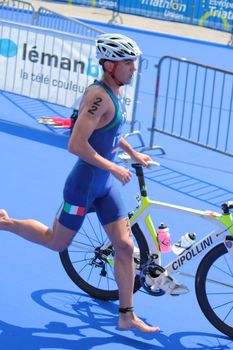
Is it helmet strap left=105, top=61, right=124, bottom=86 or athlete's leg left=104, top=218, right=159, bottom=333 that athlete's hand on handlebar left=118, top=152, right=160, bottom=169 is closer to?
athlete's leg left=104, top=218, right=159, bottom=333

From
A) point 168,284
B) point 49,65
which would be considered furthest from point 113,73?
point 49,65

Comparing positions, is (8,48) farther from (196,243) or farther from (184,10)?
(184,10)

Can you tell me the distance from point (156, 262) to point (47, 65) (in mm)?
6066

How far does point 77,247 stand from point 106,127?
187 cm

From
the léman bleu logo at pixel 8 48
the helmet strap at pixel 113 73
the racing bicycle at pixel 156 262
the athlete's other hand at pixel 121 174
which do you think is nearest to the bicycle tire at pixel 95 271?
the racing bicycle at pixel 156 262

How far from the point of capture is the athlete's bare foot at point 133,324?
5.82 meters

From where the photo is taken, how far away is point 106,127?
5.55 meters

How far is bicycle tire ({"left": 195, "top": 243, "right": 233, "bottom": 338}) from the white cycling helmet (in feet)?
4.75

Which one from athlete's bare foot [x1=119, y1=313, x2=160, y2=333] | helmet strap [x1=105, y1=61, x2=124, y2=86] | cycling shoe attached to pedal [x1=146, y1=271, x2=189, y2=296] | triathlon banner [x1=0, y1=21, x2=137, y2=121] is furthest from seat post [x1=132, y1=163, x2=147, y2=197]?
triathlon banner [x1=0, y1=21, x2=137, y2=121]

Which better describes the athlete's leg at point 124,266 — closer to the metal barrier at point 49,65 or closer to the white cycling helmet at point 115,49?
the white cycling helmet at point 115,49

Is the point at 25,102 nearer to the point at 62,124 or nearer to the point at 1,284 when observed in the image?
the point at 62,124

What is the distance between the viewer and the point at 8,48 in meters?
12.0

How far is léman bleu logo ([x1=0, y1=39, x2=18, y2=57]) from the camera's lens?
469 inches

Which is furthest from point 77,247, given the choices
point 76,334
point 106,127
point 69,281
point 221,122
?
point 221,122
